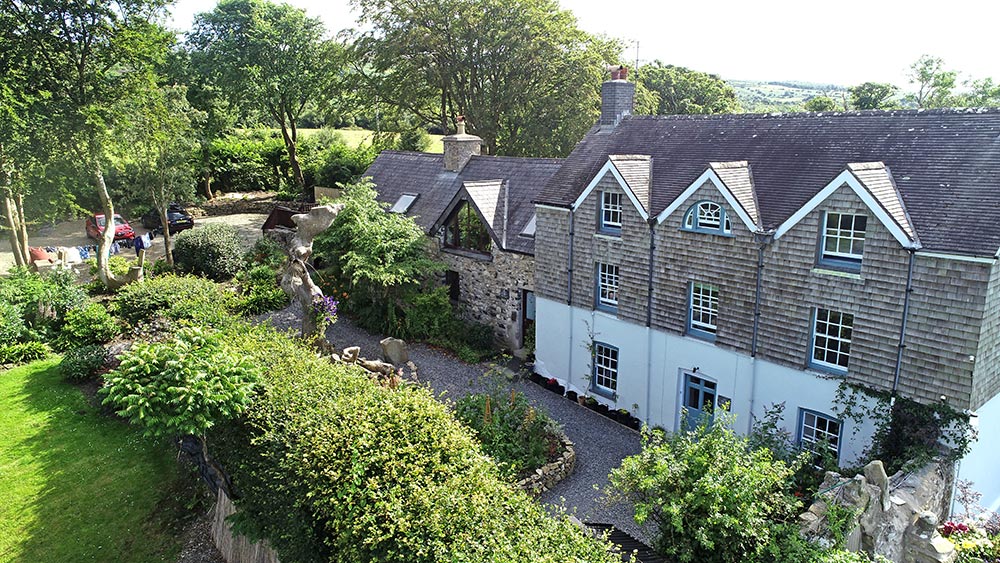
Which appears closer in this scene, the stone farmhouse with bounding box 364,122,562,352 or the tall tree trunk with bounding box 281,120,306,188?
the stone farmhouse with bounding box 364,122,562,352

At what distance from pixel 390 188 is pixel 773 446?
20727 millimetres

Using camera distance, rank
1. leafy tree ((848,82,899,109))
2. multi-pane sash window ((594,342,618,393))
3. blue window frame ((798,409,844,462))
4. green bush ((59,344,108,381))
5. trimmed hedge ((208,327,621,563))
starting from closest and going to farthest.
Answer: trimmed hedge ((208,327,621,563)) → blue window frame ((798,409,844,462)) → multi-pane sash window ((594,342,618,393)) → green bush ((59,344,108,381)) → leafy tree ((848,82,899,109))

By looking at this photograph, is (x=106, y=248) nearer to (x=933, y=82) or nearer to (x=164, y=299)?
(x=164, y=299)

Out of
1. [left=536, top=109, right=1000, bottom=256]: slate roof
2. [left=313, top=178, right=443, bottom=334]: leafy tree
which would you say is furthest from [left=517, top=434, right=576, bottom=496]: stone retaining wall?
[left=313, top=178, right=443, bottom=334]: leafy tree

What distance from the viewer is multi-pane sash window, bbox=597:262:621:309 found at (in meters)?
19.1

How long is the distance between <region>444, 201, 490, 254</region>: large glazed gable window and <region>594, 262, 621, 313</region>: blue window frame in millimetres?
5584

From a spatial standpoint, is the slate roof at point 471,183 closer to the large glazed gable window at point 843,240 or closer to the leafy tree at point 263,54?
the large glazed gable window at point 843,240

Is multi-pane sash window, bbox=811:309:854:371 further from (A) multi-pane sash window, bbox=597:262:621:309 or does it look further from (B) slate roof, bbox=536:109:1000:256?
(A) multi-pane sash window, bbox=597:262:621:309

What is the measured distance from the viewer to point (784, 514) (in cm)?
1092

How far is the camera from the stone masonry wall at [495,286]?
22.9 m

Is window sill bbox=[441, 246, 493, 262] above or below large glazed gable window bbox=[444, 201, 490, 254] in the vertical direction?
below

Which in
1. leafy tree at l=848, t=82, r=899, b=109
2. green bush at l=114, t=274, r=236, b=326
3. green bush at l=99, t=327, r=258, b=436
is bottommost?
green bush at l=114, t=274, r=236, b=326

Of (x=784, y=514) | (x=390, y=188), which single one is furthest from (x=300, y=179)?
(x=784, y=514)

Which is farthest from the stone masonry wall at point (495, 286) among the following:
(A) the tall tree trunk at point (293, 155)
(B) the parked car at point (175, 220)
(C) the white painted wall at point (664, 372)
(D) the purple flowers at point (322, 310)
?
(A) the tall tree trunk at point (293, 155)
